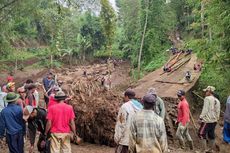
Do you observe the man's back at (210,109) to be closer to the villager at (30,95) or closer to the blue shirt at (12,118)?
the villager at (30,95)

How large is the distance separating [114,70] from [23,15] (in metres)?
24.8

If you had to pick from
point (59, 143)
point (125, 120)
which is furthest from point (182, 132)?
point (59, 143)

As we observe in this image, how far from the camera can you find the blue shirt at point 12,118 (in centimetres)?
702

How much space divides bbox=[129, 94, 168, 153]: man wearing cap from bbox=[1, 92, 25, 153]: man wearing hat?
2.76 metres

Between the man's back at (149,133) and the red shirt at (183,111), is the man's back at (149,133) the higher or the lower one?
the higher one

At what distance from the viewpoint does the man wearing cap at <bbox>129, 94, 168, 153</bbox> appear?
5.34 meters

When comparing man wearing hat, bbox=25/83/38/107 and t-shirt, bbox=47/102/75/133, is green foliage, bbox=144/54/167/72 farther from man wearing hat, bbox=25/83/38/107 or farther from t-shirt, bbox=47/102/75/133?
t-shirt, bbox=47/102/75/133

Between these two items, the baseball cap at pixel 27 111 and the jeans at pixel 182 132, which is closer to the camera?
the baseball cap at pixel 27 111

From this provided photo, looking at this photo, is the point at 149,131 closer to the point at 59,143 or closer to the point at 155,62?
the point at 59,143

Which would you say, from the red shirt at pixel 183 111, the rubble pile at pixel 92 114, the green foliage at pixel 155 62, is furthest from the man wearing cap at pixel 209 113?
the green foliage at pixel 155 62

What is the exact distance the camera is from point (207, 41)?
1673cm

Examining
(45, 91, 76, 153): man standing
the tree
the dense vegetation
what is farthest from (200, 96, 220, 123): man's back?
the tree

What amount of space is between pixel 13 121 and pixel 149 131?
9.94ft

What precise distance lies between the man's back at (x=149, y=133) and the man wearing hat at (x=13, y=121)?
277 cm
